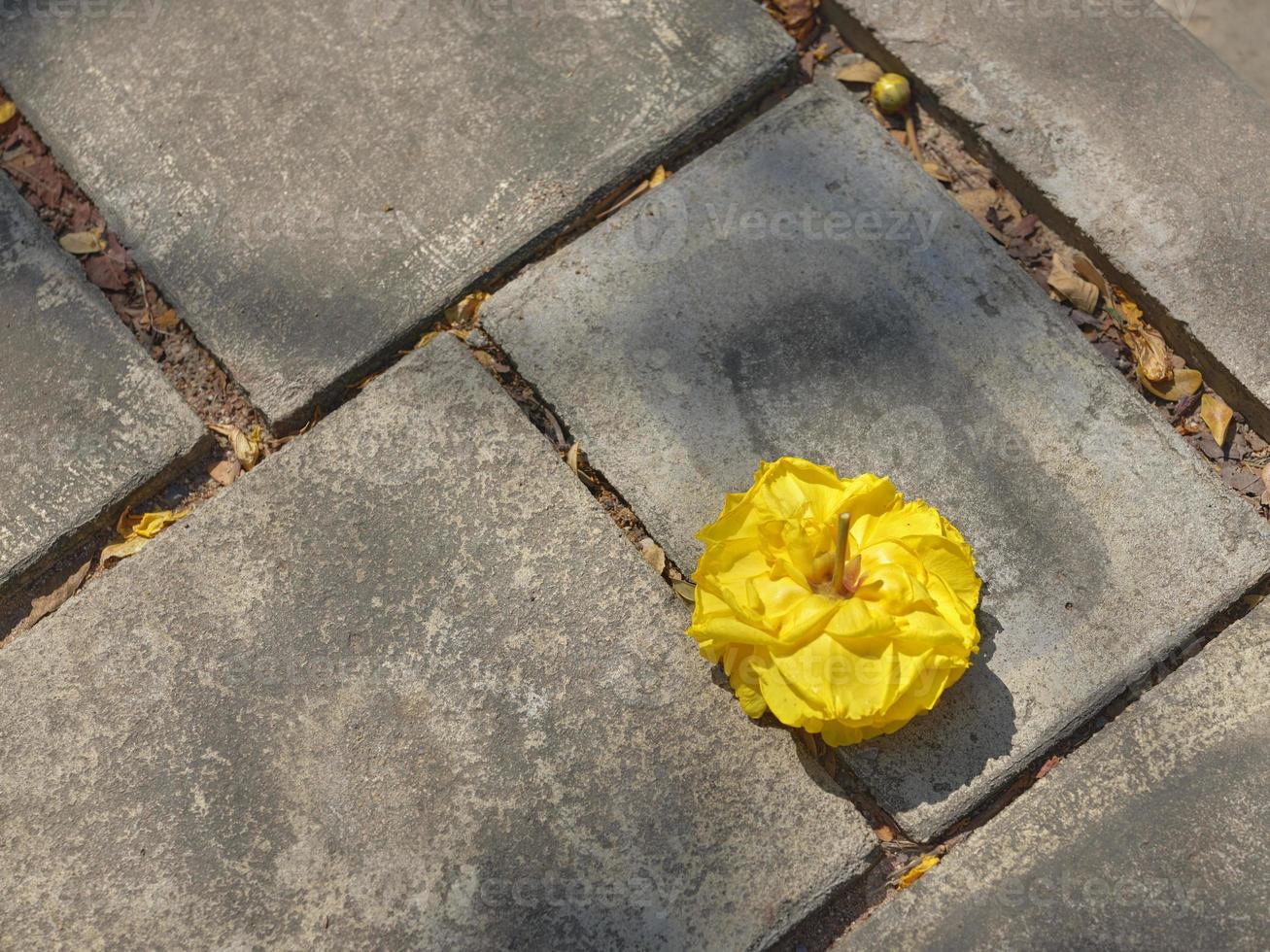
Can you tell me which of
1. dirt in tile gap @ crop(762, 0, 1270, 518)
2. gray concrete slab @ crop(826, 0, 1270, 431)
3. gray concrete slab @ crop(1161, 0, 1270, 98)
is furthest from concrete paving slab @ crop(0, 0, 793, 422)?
gray concrete slab @ crop(1161, 0, 1270, 98)

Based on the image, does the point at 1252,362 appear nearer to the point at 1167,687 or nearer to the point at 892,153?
the point at 1167,687

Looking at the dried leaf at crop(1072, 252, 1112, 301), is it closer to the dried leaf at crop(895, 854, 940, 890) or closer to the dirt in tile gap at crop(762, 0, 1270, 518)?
the dirt in tile gap at crop(762, 0, 1270, 518)

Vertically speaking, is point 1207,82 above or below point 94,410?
below

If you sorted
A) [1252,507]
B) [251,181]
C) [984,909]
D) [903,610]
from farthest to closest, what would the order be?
[251,181] → [1252,507] → [984,909] → [903,610]

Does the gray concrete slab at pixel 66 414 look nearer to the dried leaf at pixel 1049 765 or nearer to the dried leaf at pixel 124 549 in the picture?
the dried leaf at pixel 124 549

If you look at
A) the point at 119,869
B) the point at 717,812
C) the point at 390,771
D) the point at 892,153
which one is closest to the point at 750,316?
the point at 892,153

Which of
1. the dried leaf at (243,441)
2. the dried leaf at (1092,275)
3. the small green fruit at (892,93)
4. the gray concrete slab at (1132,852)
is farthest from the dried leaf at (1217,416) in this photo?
the dried leaf at (243,441)

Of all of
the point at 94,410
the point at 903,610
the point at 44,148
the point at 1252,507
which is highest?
the point at 44,148

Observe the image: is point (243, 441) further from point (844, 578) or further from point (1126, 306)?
point (1126, 306)
